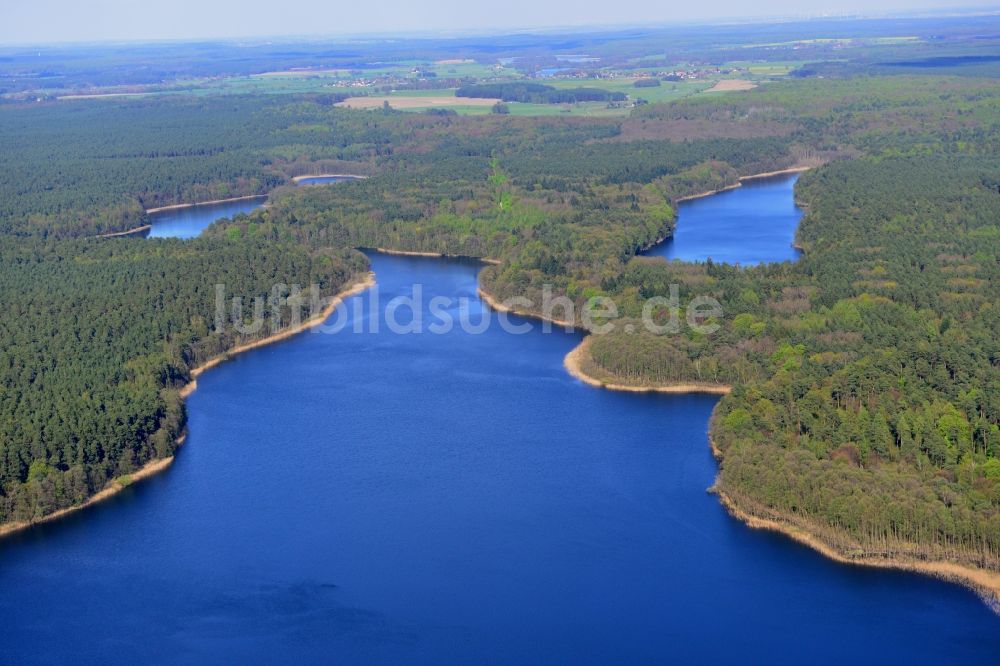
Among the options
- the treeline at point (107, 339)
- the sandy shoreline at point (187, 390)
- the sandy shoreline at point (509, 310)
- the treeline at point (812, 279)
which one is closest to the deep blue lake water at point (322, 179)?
the treeline at point (812, 279)

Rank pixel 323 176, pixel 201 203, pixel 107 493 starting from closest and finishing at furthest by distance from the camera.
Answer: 1. pixel 107 493
2. pixel 201 203
3. pixel 323 176

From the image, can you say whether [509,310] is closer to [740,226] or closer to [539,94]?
[740,226]

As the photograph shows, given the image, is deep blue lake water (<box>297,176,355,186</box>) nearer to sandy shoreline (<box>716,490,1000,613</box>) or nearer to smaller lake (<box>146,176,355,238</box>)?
smaller lake (<box>146,176,355,238</box>)

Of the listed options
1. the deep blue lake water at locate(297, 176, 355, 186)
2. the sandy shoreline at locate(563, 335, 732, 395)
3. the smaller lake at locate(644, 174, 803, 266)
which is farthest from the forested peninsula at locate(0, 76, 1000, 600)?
the smaller lake at locate(644, 174, 803, 266)

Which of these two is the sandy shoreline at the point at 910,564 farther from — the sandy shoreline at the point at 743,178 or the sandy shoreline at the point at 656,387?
the sandy shoreline at the point at 743,178

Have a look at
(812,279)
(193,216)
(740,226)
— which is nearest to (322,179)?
(193,216)

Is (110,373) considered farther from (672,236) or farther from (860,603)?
(672,236)
